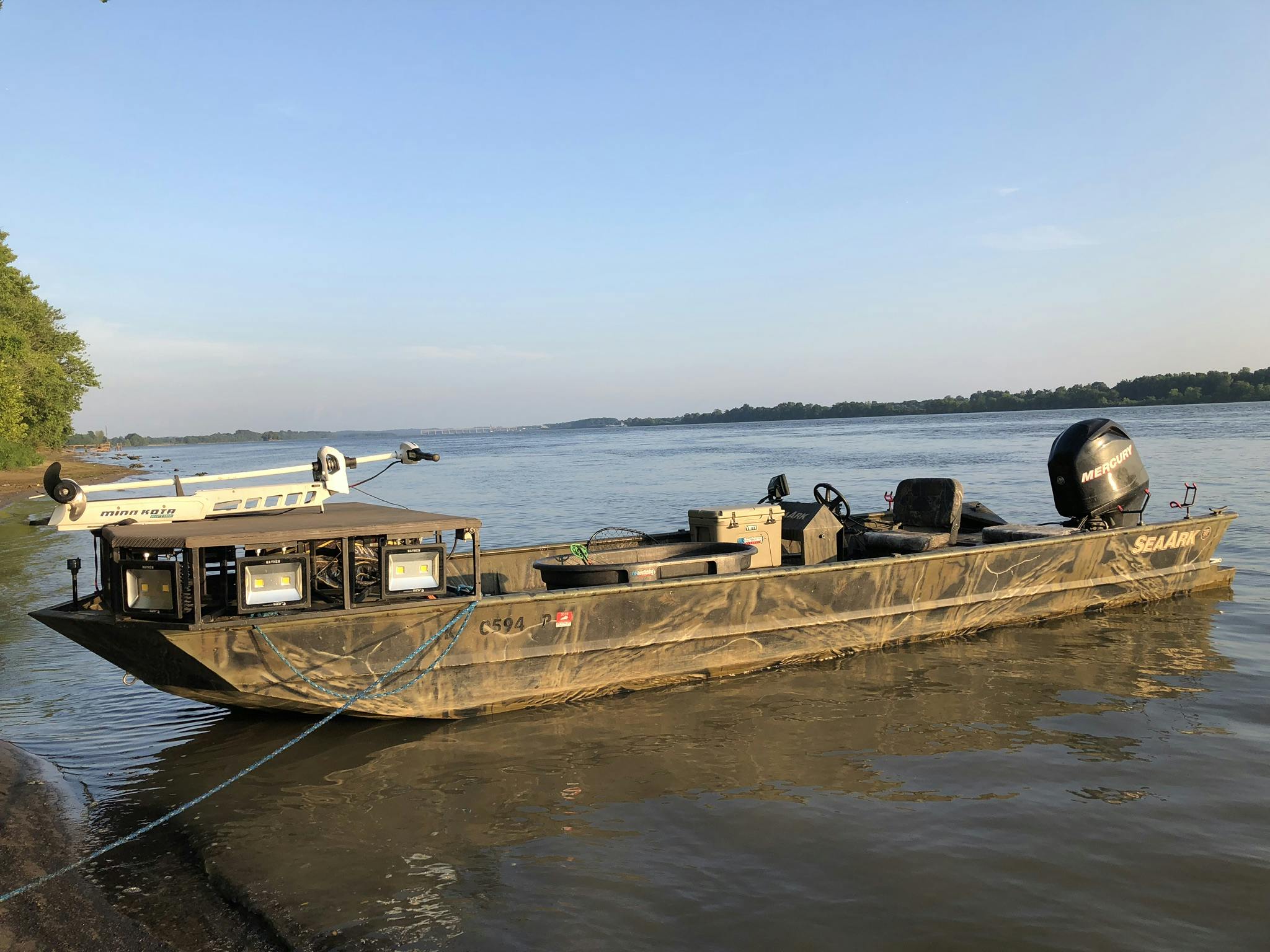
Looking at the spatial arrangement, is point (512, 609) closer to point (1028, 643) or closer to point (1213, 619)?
point (1028, 643)

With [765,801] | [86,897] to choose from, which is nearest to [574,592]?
[765,801]

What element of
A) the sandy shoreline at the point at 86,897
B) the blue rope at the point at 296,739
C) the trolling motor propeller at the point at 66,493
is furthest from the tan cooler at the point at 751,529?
the sandy shoreline at the point at 86,897

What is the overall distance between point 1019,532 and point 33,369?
44.8 meters

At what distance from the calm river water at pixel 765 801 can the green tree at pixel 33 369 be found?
31.9m

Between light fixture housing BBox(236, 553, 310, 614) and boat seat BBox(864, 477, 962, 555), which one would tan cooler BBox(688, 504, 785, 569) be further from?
light fixture housing BBox(236, 553, 310, 614)

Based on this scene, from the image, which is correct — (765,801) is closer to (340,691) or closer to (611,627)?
(611,627)

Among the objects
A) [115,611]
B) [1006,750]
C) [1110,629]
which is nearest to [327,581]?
[115,611]

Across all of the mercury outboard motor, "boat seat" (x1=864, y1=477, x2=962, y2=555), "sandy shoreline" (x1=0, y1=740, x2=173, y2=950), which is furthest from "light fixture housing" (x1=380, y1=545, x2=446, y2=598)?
the mercury outboard motor

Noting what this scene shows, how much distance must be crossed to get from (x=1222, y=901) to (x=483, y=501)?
29.1 metres

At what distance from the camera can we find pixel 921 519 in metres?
10.4

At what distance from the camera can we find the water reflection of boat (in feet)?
15.2

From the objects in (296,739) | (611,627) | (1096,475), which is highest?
(1096,475)

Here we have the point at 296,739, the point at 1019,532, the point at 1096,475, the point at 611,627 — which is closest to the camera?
the point at 296,739

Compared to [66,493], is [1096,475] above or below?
below
